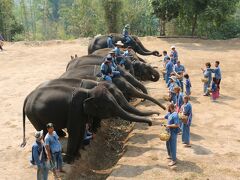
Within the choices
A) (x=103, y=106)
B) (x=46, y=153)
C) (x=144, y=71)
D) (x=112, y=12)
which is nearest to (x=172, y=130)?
(x=103, y=106)

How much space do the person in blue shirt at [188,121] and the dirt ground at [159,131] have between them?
0.19 meters

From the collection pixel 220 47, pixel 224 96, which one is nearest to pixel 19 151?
pixel 224 96

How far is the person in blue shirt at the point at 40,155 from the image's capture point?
8031 mm

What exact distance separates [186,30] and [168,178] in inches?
945

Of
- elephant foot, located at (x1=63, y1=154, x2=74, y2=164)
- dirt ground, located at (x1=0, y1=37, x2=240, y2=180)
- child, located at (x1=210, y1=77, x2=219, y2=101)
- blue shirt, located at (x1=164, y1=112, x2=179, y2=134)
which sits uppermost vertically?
blue shirt, located at (x1=164, y1=112, x2=179, y2=134)

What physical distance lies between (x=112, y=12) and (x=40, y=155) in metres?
24.0

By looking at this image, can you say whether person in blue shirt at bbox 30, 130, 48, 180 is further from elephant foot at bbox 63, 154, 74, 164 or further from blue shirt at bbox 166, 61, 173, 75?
blue shirt at bbox 166, 61, 173, 75

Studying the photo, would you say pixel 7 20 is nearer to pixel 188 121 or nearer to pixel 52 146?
pixel 188 121

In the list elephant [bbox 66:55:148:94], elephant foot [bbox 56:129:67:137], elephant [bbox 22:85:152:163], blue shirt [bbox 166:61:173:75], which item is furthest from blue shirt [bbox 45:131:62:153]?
blue shirt [bbox 166:61:173:75]

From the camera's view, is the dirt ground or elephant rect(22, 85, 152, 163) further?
elephant rect(22, 85, 152, 163)

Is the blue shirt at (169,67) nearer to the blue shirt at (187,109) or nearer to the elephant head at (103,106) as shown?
the blue shirt at (187,109)

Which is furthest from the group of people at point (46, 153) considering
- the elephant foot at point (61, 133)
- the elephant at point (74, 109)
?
the elephant foot at point (61, 133)

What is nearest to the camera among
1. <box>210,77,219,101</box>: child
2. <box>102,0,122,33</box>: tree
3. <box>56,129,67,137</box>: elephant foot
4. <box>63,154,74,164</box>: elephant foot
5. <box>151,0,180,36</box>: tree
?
<box>63,154,74,164</box>: elephant foot

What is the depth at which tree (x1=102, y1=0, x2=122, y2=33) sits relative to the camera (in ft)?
100
